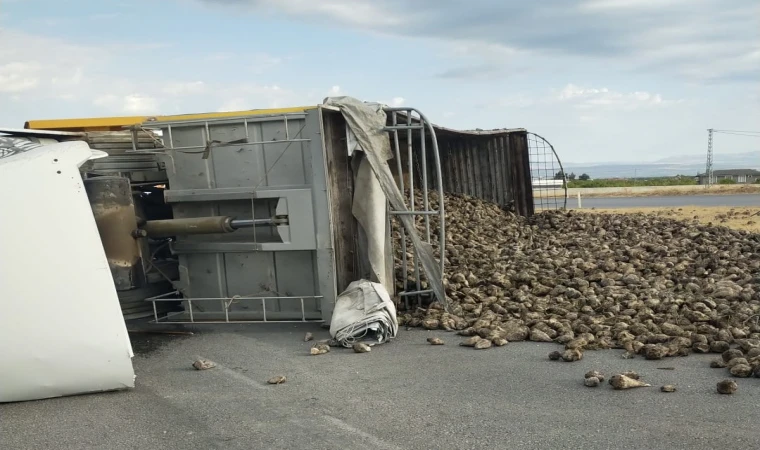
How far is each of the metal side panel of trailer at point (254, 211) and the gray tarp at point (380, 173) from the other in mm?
434

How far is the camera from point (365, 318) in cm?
640

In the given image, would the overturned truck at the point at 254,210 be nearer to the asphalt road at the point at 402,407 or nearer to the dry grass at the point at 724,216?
the asphalt road at the point at 402,407

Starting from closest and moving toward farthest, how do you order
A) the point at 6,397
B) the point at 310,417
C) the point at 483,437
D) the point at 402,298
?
the point at 483,437 → the point at 310,417 → the point at 6,397 → the point at 402,298

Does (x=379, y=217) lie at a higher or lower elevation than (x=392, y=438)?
higher

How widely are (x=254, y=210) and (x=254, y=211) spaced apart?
0.01 meters

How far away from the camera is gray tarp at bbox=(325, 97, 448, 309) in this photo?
6895 mm

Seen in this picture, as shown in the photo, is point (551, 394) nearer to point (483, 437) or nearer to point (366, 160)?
point (483, 437)

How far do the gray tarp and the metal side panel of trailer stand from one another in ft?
1.43

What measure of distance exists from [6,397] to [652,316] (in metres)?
5.54

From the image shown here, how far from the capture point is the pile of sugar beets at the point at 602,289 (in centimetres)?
593

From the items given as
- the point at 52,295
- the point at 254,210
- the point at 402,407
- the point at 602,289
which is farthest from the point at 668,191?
the point at 52,295

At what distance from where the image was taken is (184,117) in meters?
7.38

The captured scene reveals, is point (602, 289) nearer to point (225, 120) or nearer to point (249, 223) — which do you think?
point (249, 223)

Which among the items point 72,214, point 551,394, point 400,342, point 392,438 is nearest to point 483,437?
point 392,438
